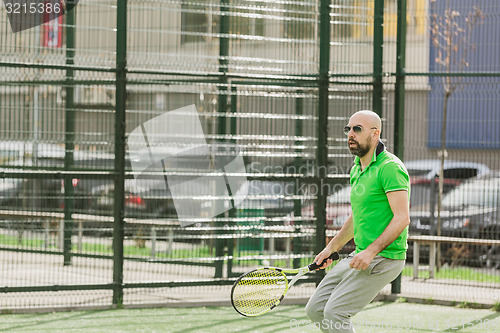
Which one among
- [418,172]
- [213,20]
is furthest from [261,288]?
[418,172]

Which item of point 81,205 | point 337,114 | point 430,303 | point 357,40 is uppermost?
point 357,40

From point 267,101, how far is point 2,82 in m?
3.70

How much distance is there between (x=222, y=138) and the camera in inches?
441

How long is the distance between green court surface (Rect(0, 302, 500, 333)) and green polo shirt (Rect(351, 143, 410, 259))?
2.95 metres

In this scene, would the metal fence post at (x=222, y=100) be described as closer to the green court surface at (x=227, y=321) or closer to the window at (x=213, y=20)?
the window at (x=213, y=20)

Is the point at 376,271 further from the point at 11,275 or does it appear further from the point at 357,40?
the point at 11,275

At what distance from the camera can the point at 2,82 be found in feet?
39.4

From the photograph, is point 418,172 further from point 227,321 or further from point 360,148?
point 360,148

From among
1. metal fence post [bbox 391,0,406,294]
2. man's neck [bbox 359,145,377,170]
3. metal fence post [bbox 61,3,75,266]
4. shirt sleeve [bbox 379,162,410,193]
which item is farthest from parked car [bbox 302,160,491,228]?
shirt sleeve [bbox 379,162,410,193]

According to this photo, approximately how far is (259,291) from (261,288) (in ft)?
0.10

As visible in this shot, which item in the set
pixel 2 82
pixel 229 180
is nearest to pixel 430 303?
pixel 229 180

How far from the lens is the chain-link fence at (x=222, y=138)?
10.6 meters

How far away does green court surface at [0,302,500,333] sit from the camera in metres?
8.83

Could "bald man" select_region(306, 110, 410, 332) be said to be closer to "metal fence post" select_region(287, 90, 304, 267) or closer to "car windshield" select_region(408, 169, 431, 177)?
"metal fence post" select_region(287, 90, 304, 267)
